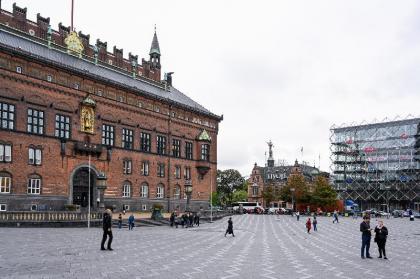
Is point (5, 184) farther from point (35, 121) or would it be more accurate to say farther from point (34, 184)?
point (35, 121)

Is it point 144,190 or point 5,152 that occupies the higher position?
point 5,152

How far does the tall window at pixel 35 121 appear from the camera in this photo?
49.1 m

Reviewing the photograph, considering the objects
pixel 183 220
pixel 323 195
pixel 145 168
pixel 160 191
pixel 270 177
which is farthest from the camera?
pixel 270 177

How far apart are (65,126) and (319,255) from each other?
37.5m

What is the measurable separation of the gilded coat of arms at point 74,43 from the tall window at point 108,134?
408 inches

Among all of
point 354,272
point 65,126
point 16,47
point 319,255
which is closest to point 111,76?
point 65,126

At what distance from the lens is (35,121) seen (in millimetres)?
49656

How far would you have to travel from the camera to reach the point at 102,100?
191 ft

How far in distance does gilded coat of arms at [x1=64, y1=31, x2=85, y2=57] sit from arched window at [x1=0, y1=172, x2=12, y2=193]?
19.8 meters

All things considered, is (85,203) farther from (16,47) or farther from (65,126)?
(16,47)

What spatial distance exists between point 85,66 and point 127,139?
10658 mm

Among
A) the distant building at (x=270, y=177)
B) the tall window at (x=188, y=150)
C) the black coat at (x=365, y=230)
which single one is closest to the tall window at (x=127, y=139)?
the tall window at (x=188, y=150)

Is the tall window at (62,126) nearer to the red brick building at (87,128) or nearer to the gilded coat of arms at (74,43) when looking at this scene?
the red brick building at (87,128)

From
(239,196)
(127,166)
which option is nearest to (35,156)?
(127,166)
